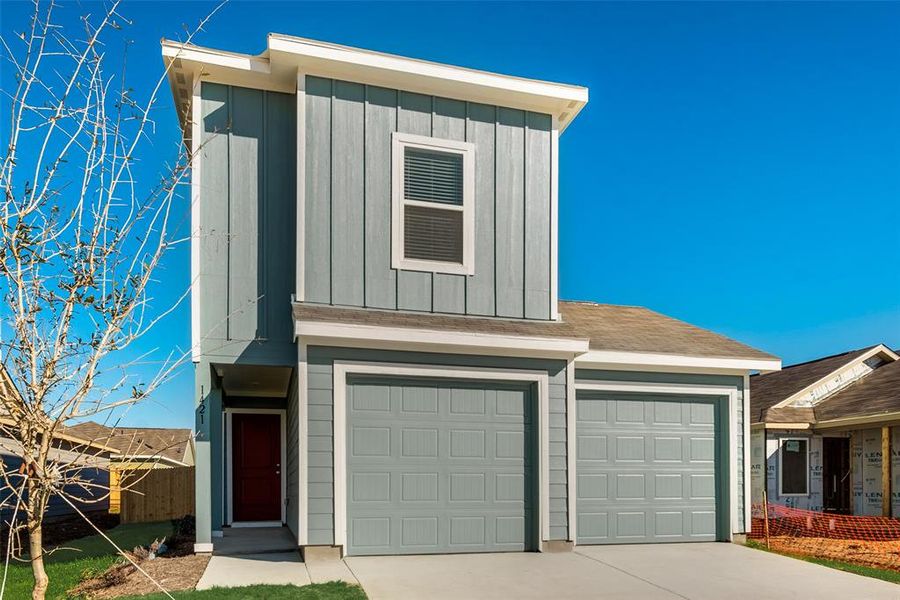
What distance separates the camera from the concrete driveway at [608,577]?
22.8 feet

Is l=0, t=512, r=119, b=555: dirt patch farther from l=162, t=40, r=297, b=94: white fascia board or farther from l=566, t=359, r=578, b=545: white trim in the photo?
l=566, t=359, r=578, b=545: white trim

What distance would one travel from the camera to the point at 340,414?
8422 millimetres

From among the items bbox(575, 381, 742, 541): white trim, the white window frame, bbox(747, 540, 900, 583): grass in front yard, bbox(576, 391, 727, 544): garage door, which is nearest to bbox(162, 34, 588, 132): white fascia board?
the white window frame

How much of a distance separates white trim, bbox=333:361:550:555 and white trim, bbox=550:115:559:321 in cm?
104

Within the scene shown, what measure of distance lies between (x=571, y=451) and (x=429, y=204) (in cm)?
363

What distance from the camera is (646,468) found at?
33.4ft

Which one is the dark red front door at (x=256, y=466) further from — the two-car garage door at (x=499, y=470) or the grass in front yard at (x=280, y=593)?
the grass in front yard at (x=280, y=593)

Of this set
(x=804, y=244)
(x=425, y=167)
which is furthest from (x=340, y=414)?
(x=804, y=244)

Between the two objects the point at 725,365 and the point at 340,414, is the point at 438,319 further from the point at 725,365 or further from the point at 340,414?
the point at 725,365

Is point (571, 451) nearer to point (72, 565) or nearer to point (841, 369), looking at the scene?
point (72, 565)

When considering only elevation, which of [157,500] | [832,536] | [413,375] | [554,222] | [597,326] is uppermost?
[554,222]

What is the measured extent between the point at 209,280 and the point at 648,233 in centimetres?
2477

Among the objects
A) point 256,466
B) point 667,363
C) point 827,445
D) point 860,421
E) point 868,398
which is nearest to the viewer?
point 667,363

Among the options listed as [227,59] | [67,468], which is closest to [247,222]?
[227,59]
